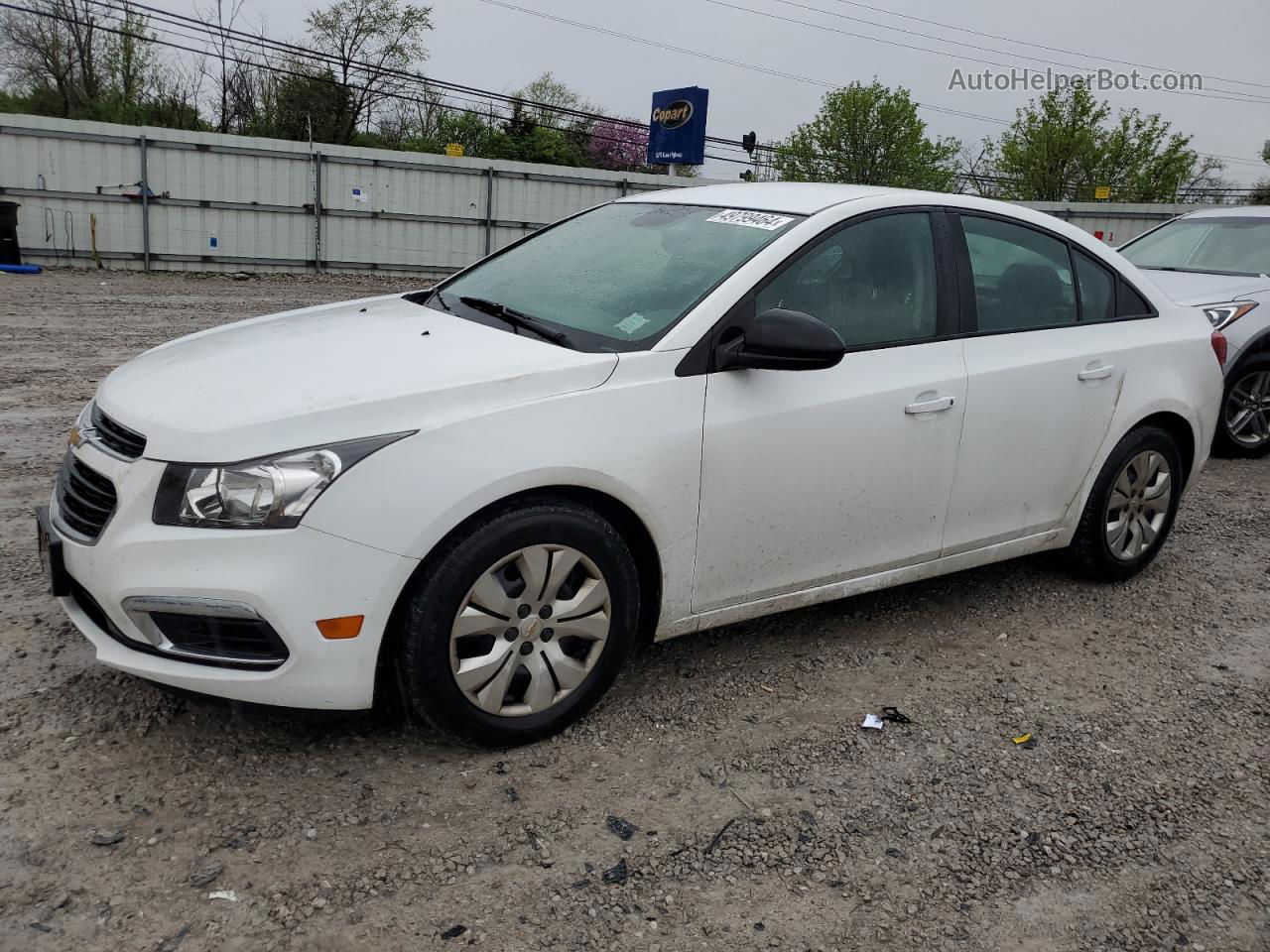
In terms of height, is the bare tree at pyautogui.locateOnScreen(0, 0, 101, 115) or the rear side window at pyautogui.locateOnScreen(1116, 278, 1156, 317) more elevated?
the bare tree at pyautogui.locateOnScreen(0, 0, 101, 115)

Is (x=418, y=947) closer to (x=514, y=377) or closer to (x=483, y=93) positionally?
(x=514, y=377)

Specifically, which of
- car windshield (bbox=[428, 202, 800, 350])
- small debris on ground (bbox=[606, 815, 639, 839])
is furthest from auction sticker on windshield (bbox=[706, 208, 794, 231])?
small debris on ground (bbox=[606, 815, 639, 839])

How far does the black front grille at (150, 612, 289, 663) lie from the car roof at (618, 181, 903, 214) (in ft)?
7.44

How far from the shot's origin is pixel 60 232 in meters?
18.5

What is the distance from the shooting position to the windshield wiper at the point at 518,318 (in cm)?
342

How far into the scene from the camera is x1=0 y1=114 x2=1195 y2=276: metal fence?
60.3 ft

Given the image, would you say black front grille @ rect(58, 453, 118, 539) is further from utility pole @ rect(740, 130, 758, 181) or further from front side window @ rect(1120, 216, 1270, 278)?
utility pole @ rect(740, 130, 758, 181)

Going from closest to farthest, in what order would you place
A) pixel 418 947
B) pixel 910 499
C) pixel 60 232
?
pixel 418 947, pixel 910 499, pixel 60 232

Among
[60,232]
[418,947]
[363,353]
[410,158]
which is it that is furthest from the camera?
[410,158]

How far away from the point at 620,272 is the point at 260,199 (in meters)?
18.3

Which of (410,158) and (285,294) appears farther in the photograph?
(410,158)

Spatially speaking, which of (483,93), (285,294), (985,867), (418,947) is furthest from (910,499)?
(483,93)

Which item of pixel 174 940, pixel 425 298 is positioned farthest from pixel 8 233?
pixel 174 940

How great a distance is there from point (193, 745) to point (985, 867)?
7.18 feet
